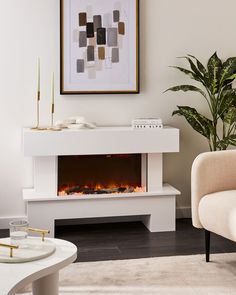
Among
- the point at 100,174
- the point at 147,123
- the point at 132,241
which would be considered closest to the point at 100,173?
the point at 100,174

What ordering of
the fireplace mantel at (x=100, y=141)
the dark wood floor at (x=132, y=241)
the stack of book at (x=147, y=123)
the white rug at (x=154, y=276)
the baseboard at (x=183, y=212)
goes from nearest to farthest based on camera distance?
1. the white rug at (x=154, y=276)
2. the dark wood floor at (x=132, y=241)
3. the fireplace mantel at (x=100, y=141)
4. the stack of book at (x=147, y=123)
5. the baseboard at (x=183, y=212)

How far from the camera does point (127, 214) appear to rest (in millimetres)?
4297

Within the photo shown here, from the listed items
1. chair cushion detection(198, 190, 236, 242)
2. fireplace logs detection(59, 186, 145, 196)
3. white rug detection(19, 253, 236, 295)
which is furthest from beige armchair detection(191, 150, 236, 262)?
fireplace logs detection(59, 186, 145, 196)

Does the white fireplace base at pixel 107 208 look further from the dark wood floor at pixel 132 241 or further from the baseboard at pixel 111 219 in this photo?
the baseboard at pixel 111 219

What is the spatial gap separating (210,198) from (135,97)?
1458mm

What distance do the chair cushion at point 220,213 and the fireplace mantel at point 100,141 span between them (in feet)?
2.84

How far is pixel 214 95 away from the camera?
4457 millimetres

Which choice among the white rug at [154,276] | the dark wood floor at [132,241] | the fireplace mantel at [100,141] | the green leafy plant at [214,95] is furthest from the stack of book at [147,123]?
the white rug at [154,276]

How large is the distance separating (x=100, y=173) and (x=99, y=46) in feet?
3.27

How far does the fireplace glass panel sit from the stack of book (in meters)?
0.31

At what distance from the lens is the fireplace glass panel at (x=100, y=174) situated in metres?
4.40

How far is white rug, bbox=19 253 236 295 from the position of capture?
3045mm

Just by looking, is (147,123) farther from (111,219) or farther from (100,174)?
(111,219)

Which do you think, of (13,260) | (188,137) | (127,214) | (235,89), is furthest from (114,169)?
(13,260)
